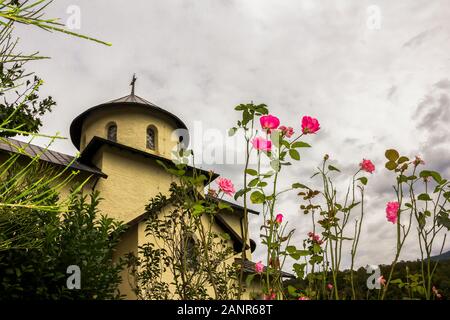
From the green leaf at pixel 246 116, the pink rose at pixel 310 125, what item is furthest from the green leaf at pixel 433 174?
the green leaf at pixel 246 116

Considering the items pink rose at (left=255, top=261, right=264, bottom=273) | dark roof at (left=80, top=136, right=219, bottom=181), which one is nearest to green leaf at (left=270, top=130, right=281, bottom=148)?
pink rose at (left=255, top=261, right=264, bottom=273)

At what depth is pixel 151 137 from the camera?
18203 mm

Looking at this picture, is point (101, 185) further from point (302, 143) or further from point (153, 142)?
point (302, 143)

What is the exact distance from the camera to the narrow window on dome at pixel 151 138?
17875 millimetres

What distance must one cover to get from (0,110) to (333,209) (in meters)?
6.21

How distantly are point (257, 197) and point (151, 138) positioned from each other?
16.0 metres

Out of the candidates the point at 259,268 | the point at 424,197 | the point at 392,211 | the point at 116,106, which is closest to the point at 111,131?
the point at 116,106

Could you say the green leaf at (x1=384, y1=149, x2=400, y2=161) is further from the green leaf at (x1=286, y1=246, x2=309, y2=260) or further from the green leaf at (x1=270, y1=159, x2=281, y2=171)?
the green leaf at (x1=286, y1=246, x2=309, y2=260)

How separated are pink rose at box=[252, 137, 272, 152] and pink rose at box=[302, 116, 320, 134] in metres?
0.29

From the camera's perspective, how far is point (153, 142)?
59.4 feet

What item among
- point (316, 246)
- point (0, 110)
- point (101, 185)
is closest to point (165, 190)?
point (101, 185)

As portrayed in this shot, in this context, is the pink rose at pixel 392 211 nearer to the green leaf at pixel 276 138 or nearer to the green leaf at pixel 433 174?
the green leaf at pixel 433 174

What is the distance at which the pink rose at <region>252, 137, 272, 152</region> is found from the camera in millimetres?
2623

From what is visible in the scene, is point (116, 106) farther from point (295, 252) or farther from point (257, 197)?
point (295, 252)
